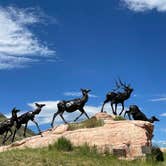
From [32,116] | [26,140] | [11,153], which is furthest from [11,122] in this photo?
[11,153]

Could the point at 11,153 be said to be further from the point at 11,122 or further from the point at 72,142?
the point at 11,122

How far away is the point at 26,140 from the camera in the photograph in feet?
101

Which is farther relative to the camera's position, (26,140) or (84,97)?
(84,97)

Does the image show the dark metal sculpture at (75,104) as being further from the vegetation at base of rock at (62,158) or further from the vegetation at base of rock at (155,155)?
the vegetation at base of rock at (62,158)

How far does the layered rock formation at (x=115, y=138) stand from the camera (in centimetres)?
2692

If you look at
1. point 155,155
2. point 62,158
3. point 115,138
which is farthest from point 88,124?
point 62,158

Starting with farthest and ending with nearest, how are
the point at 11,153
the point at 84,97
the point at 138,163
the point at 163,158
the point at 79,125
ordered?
the point at 84,97 → the point at 79,125 → the point at 163,158 → the point at 138,163 → the point at 11,153

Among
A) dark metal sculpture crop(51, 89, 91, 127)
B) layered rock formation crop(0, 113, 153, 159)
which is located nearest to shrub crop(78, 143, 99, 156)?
layered rock formation crop(0, 113, 153, 159)

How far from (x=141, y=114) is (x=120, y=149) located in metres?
9.12

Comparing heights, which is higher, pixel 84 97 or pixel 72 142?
pixel 84 97

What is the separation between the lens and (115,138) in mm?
27516

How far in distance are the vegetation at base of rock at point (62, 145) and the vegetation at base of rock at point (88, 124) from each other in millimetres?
3261

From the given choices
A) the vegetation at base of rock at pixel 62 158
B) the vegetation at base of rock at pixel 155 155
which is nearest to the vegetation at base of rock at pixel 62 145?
the vegetation at base of rock at pixel 62 158

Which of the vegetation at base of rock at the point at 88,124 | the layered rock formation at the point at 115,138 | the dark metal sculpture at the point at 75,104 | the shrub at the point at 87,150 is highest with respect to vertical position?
the dark metal sculpture at the point at 75,104
